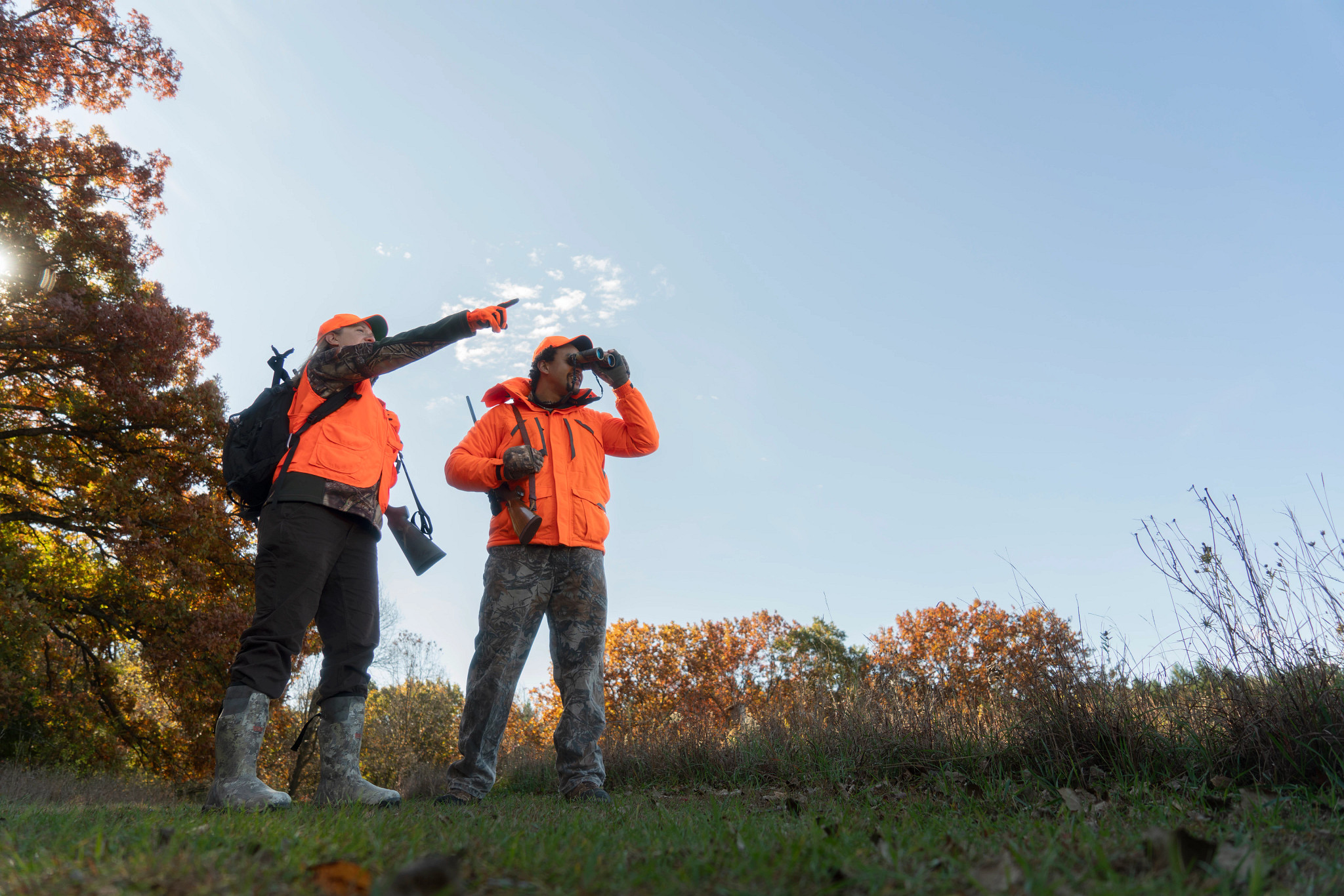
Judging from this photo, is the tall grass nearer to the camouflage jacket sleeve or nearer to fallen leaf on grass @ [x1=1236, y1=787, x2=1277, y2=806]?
fallen leaf on grass @ [x1=1236, y1=787, x2=1277, y2=806]

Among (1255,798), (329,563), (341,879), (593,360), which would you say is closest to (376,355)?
(329,563)

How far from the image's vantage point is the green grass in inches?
49.7

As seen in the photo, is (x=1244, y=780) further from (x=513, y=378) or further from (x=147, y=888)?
(x=513, y=378)

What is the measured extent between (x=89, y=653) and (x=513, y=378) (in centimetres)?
1313

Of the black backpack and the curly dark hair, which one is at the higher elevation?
the curly dark hair

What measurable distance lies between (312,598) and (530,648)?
1.22 meters

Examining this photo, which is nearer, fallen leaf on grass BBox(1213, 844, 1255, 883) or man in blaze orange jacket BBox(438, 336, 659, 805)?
fallen leaf on grass BBox(1213, 844, 1255, 883)

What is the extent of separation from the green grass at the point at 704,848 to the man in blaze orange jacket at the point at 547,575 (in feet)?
4.18

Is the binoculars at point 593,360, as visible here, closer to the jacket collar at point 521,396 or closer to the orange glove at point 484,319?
the jacket collar at point 521,396

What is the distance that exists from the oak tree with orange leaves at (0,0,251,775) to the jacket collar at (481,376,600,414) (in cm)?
927

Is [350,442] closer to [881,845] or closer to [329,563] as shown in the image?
[329,563]

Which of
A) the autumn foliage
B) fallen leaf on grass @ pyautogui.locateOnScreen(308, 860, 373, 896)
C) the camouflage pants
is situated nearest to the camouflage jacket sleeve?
the camouflage pants

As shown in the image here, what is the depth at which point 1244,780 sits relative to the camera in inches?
108

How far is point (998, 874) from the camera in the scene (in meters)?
1.34
